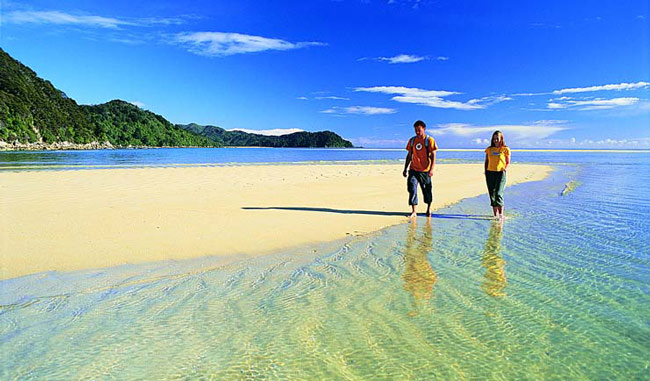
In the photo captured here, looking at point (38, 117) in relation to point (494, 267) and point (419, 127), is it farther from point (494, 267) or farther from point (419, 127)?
point (494, 267)

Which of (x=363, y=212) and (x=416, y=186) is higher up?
(x=416, y=186)

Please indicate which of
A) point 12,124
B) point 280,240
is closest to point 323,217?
point 280,240

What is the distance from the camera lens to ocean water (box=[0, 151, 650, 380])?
10.2ft

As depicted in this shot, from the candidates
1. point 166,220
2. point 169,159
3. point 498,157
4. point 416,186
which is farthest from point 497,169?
point 169,159

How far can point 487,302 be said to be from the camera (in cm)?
436

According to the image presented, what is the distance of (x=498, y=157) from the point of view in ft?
31.6

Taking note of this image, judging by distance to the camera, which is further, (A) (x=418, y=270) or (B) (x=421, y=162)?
(B) (x=421, y=162)

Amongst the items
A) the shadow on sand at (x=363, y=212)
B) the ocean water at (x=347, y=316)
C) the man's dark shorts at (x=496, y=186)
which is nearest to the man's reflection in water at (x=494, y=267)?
the ocean water at (x=347, y=316)

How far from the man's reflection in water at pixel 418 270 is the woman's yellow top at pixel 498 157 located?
3.05 metres

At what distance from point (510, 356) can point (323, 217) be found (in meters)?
6.64

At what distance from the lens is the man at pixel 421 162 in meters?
9.74

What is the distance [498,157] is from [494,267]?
4749mm

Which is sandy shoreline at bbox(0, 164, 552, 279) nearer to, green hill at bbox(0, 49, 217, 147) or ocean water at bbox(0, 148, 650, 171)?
ocean water at bbox(0, 148, 650, 171)

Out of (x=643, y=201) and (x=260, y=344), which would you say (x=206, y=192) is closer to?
(x=260, y=344)
